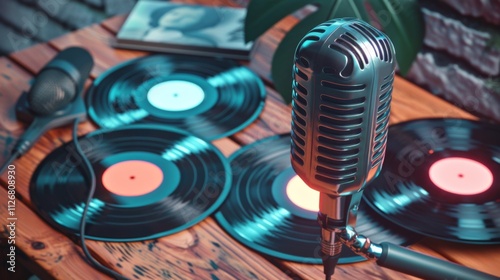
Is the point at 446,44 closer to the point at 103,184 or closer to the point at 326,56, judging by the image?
the point at 103,184

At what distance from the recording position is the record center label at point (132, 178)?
0.95 m

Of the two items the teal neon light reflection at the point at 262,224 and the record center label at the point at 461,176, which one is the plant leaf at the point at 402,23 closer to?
the record center label at the point at 461,176

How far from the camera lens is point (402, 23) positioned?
3.46 feet

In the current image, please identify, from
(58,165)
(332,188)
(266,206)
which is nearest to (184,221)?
(266,206)

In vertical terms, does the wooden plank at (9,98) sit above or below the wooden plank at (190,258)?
above

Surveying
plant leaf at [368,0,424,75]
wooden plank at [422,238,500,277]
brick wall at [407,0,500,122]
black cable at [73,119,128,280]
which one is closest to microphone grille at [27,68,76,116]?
black cable at [73,119,128,280]

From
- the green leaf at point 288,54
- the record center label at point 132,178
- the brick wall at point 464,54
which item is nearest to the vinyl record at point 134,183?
the record center label at point 132,178

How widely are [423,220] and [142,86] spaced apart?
0.54 meters

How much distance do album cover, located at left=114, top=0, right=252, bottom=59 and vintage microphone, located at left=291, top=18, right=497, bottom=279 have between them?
611 mm

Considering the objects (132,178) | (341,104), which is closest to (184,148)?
(132,178)

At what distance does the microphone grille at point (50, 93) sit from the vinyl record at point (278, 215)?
30 cm

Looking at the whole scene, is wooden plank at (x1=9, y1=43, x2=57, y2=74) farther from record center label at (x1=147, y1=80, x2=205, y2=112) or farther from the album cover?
record center label at (x1=147, y1=80, x2=205, y2=112)

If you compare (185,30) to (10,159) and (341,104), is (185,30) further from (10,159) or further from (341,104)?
(341,104)

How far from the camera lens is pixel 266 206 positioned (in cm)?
91
